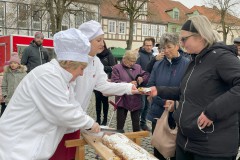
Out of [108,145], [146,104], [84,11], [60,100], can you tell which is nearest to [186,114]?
[108,145]

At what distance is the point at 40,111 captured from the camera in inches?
84.9

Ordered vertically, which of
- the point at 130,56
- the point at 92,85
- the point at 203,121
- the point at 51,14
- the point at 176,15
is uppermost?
the point at 176,15

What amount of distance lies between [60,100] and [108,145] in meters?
0.68

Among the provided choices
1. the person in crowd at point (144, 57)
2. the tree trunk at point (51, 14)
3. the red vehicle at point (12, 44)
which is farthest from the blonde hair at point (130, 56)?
the tree trunk at point (51, 14)

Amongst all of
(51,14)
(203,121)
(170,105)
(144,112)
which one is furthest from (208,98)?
(51,14)

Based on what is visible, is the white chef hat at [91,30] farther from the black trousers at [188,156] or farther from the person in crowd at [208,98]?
the black trousers at [188,156]

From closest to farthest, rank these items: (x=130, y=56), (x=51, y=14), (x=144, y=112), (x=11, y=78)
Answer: (x=130, y=56), (x=11, y=78), (x=144, y=112), (x=51, y=14)

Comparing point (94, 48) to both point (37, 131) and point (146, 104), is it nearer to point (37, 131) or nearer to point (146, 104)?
point (37, 131)

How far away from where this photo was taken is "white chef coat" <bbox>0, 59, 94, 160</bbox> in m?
2.11

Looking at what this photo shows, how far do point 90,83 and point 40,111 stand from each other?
1.08m

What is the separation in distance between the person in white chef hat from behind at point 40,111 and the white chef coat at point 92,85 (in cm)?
81

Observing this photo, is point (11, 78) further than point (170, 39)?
Yes

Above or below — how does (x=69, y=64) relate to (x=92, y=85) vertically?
above

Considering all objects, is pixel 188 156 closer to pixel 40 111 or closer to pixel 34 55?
pixel 40 111
